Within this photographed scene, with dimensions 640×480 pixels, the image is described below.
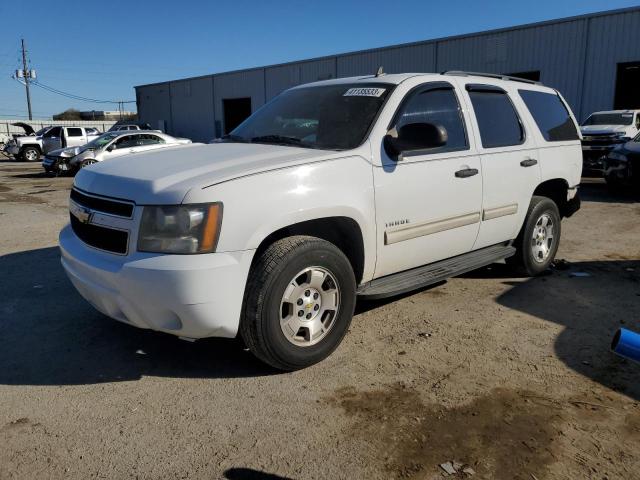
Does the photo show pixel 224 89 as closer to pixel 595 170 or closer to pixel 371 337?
pixel 595 170

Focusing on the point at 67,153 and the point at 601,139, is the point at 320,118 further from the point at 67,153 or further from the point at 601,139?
the point at 67,153

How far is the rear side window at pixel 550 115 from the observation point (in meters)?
5.21

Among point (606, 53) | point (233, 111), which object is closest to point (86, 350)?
point (606, 53)

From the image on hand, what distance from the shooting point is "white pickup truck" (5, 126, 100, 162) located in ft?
90.0

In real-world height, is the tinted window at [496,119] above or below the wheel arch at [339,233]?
above

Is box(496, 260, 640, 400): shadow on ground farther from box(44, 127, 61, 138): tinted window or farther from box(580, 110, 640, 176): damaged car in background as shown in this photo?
box(44, 127, 61, 138): tinted window

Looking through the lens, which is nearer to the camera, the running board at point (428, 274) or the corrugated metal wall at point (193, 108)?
the running board at point (428, 274)

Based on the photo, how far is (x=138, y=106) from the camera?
4825 centimetres

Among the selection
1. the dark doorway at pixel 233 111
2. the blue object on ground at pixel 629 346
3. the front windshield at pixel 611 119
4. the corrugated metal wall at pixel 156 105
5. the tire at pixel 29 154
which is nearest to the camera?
the blue object on ground at pixel 629 346

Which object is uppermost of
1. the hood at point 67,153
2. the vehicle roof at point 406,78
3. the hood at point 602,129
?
the vehicle roof at point 406,78

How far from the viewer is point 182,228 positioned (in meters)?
2.90

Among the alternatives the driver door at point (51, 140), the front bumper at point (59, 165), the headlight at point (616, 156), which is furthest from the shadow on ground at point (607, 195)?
the driver door at point (51, 140)

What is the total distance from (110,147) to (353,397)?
15.9m

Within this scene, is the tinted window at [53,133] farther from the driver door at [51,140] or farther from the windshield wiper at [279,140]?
the windshield wiper at [279,140]
